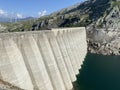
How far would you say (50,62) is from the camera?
5128 centimetres

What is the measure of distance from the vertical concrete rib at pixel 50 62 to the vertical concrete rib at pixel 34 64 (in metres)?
2.21

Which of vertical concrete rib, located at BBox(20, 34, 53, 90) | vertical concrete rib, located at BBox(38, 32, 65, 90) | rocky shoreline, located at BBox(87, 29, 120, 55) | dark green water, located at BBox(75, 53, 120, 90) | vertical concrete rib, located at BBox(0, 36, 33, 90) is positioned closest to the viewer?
vertical concrete rib, located at BBox(0, 36, 33, 90)

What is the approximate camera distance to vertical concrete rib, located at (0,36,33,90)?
1452 inches

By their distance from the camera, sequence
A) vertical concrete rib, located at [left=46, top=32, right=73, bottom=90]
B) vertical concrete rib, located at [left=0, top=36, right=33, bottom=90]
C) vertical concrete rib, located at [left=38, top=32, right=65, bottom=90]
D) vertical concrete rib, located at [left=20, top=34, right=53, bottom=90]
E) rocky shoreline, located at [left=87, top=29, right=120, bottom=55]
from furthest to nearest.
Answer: rocky shoreline, located at [left=87, top=29, right=120, bottom=55] < vertical concrete rib, located at [left=46, top=32, right=73, bottom=90] < vertical concrete rib, located at [left=38, top=32, right=65, bottom=90] < vertical concrete rib, located at [left=20, top=34, right=53, bottom=90] < vertical concrete rib, located at [left=0, top=36, right=33, bottom=90]

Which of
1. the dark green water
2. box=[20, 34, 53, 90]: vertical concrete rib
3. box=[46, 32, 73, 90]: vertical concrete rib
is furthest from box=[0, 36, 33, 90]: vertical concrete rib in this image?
the dark green water

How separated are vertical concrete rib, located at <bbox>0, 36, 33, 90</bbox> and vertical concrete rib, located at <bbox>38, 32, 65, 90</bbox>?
27.5 feet

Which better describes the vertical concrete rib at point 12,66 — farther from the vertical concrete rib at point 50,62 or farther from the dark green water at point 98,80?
the dark green water at point 98,80

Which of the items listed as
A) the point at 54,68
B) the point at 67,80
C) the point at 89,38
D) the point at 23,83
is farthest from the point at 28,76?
the point at 89,38

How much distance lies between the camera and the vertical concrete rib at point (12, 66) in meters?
36.9

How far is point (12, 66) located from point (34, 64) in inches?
271

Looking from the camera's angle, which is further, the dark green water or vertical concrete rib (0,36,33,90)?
the dark green water

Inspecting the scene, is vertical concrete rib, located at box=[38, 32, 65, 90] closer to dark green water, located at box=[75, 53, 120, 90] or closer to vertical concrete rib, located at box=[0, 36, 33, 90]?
vertical concrete rib, located at box=[0, 36, 33, 90]

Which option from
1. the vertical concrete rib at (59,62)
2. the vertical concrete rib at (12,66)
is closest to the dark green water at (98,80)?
the vertical concrete rib at (59,62)

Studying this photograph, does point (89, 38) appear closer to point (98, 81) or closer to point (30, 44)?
point (98, 81)
